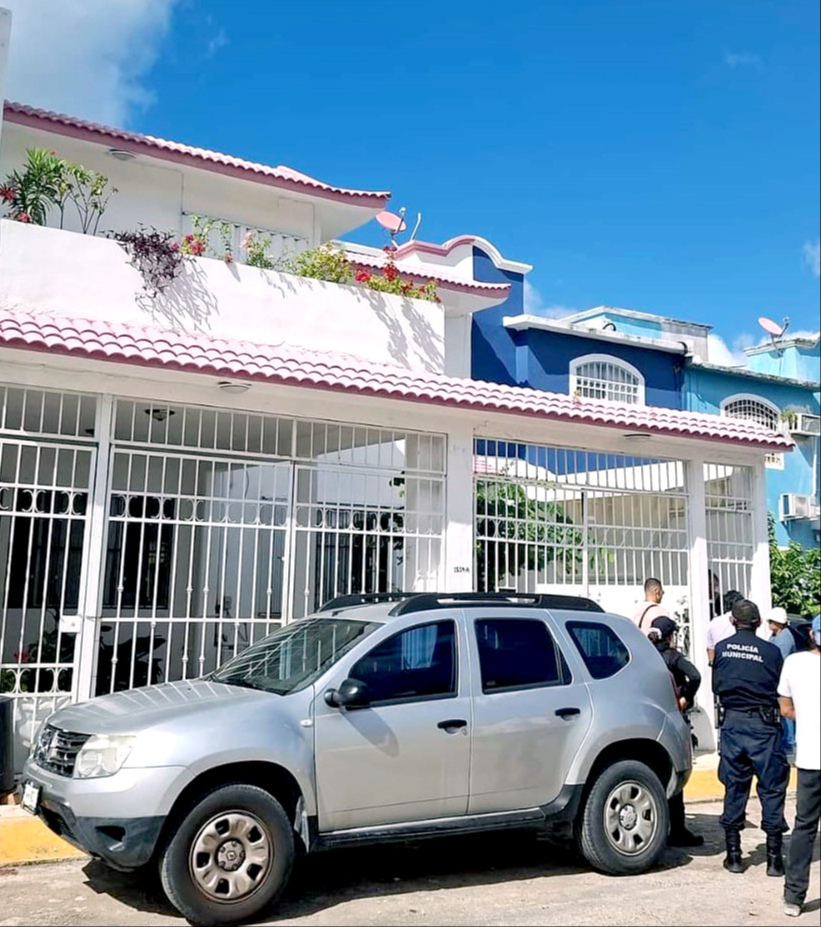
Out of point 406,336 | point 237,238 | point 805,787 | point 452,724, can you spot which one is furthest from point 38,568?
point 805,787

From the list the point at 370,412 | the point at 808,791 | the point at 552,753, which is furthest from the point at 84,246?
the point at 808,791

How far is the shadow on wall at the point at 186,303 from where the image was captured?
10.0 metres

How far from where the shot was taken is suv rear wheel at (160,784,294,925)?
486 cm

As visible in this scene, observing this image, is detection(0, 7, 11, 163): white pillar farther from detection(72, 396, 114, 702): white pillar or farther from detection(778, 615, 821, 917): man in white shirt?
detection(778, 615, 821, 917): man in white shirt

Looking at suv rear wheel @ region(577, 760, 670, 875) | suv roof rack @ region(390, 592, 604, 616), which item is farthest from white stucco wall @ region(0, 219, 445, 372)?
suv rear wheel @ region(577, 760, 670, 875)

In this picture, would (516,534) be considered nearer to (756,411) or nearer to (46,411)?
(46,411)

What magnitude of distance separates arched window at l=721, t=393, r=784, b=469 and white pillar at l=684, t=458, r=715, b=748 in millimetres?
10639

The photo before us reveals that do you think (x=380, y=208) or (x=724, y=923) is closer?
(x=724, y=923)

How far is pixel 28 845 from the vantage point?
6.40 meters

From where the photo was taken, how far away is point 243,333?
1054 cm

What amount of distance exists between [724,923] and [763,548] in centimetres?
752

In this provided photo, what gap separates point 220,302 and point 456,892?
687cm

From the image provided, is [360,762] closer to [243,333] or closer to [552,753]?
[552,753]

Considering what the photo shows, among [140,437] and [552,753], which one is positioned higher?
[140,437]
